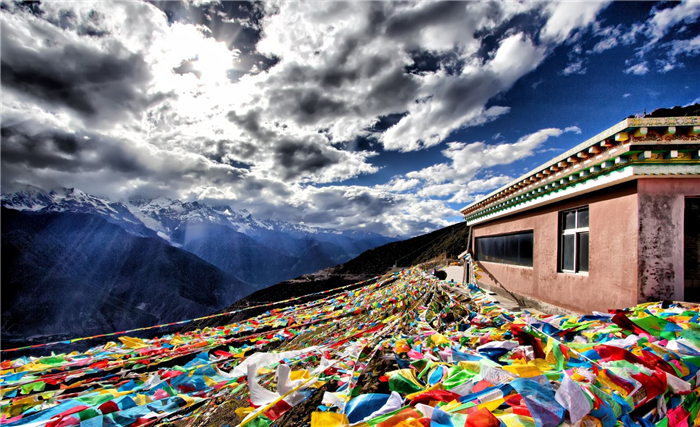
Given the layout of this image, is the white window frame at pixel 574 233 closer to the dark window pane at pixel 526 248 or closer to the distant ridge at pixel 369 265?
the dark window pane at pixel 526 248

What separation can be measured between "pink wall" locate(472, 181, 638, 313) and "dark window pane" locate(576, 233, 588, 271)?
0.79 feet

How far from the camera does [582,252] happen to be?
6.47 meters

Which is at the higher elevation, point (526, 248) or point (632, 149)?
point (632, 149)

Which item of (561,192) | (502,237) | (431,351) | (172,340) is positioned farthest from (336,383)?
(502,237)

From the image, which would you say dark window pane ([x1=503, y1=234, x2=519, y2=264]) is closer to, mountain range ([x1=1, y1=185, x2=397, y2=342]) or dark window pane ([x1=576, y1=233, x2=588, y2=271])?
dark window pane ([x1=576, y1=233, x2=588, y2=271])

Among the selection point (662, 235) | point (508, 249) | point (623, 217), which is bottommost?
point (508, 249)

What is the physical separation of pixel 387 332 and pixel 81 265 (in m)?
172

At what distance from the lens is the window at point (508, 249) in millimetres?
8805

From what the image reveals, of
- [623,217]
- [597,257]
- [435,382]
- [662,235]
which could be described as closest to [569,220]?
[597,257]

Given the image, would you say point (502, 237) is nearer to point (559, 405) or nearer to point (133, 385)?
point (559, 405)

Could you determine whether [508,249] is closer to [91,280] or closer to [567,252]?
[567,252]

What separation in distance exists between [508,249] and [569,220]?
334 cm

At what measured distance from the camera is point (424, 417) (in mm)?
1845

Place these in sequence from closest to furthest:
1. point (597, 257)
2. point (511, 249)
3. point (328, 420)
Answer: point (328, 420) → point (597, 257) → point (511, 249)
